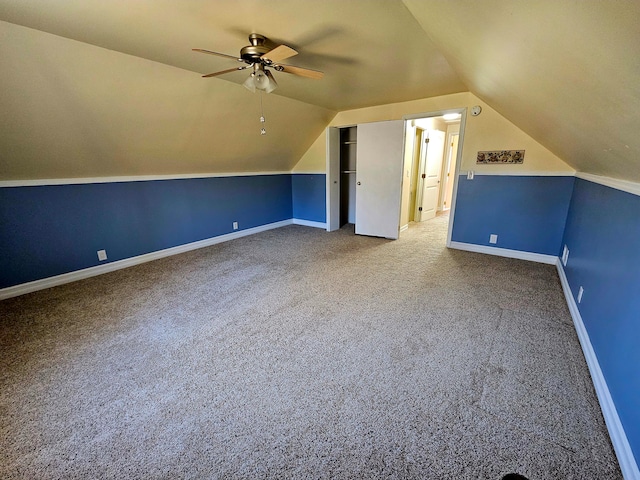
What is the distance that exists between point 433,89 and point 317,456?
12.8ft

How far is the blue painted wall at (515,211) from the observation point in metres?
3.33

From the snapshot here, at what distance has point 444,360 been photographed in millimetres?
1820

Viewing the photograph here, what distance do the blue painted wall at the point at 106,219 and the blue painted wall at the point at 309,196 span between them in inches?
39.7

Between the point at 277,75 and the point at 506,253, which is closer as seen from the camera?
the point at 277,75

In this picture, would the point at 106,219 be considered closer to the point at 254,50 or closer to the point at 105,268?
the point at 105,268

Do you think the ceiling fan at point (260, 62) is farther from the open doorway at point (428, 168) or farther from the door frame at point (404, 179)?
the open doorway at point (428, 168)

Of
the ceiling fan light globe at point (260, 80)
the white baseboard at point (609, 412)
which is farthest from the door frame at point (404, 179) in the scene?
the ceiling fan light globe at point (260, 80)

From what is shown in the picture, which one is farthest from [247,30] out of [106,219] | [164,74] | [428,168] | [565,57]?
[428,168]

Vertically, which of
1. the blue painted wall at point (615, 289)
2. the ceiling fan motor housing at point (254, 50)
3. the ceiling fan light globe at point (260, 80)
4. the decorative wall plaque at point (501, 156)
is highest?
the ceiling fan motor housing at point (254, 50)

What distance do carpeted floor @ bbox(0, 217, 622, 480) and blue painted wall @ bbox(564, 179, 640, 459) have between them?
0.20 meters

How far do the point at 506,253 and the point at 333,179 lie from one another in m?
2.98

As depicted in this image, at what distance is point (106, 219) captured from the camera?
327 cm

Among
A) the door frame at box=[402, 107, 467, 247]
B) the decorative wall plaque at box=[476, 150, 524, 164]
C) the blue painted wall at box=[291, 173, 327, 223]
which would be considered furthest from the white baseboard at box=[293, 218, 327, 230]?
the decorative wall plaque at box=[476, 150, 524, 164]

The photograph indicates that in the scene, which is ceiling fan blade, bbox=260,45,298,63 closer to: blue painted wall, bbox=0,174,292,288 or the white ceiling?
the white ceiling
